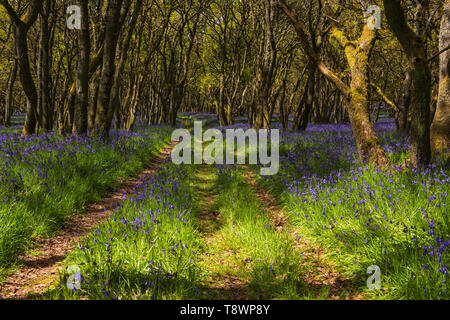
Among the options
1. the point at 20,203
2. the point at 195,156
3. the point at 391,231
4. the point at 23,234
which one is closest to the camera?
the point at 391,231

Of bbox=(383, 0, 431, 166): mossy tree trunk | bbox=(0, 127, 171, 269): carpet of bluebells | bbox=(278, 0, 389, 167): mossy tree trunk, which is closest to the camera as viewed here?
bbox=(0, 127, 171, 269): carpet of bluebells

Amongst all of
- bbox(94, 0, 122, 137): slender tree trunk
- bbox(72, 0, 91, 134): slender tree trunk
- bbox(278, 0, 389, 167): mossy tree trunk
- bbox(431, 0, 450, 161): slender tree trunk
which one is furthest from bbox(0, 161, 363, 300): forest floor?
bbox(94, 0, 122, 137): slender tree trunk

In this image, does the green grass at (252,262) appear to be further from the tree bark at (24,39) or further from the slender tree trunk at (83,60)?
the tree bark at (24,39)

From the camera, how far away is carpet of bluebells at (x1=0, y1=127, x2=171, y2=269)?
157 inches

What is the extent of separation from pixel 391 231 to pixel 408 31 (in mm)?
3544

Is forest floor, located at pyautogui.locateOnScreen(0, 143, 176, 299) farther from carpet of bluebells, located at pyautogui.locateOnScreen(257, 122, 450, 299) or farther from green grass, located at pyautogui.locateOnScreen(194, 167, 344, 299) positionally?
carpet of bluebells, located at pyautogui.locateOnScreen(257, 122, 450, 299)

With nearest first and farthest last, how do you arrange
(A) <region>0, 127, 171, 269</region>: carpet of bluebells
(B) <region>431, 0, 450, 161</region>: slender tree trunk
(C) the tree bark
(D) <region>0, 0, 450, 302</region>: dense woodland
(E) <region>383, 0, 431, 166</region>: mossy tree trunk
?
(D) <region>0, 0, 450, 302</region>: dense woodland < (A) <region>0, 127, 171, 269</region>: carpet of bluebells < (E) <region>383, 0, 431, 166</region>: mossy tree trunk < (B) <region>431, 0, 450, 161</region>: slender tree trunk < (C) the tree bark

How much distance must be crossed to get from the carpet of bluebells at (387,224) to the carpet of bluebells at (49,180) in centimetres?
411

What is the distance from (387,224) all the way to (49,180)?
5846 mm

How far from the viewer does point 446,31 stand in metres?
5.75

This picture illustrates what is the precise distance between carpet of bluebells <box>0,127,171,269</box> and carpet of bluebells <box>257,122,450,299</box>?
4115 millimetres
